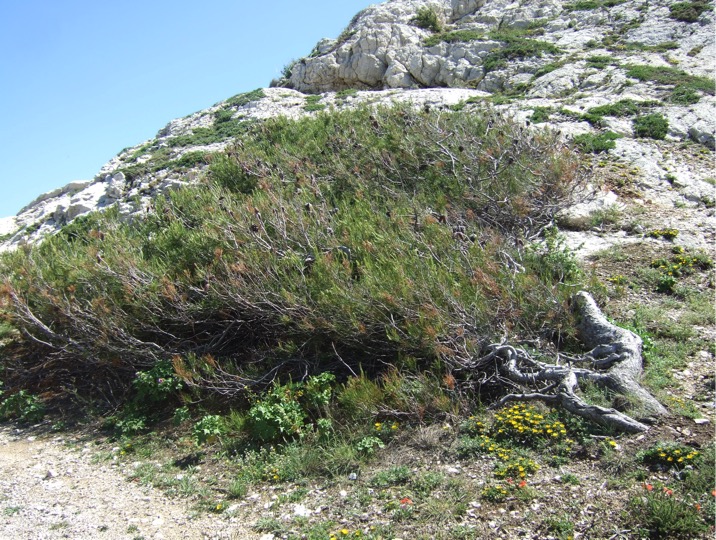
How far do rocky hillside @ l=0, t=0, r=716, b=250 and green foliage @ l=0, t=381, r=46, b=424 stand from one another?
5.62m

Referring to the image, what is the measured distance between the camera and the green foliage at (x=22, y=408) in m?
7.48

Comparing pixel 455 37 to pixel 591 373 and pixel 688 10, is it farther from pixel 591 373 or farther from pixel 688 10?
pixel 591 373

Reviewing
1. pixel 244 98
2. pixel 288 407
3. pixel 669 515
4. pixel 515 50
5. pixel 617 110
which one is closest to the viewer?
pixel 669 515

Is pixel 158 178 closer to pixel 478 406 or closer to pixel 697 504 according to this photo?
pixel 478 406

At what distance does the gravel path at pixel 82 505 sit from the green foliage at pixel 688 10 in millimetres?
20776

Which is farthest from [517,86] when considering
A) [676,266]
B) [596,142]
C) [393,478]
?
[393,478]

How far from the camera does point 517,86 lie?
687 inches

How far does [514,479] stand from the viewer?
420 cm

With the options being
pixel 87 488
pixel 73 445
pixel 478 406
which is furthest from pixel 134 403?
pixel 478 406

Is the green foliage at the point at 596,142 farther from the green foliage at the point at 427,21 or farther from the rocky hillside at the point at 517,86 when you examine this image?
the green foliage at the point at 427,21

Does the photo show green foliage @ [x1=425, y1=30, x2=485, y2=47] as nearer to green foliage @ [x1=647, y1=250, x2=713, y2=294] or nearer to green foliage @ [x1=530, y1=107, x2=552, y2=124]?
green foliage @ [x1=530, y1=107, x2=552, y2=124]

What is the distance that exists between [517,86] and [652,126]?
264 inches

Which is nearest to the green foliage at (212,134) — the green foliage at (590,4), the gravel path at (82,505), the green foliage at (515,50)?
the green foliage at (515,50)

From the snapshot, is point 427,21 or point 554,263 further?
point 427,21
